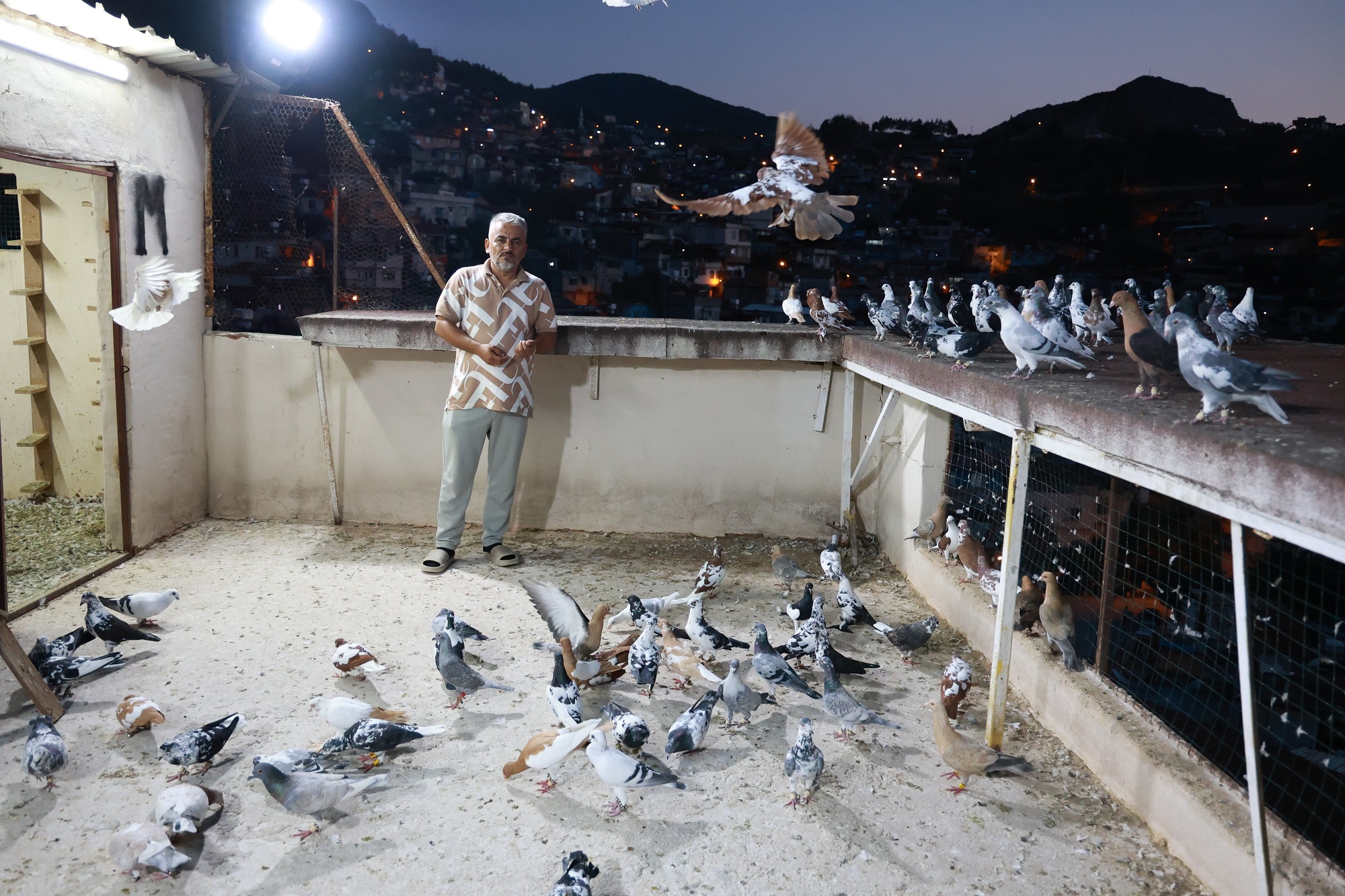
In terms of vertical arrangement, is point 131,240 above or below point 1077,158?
below

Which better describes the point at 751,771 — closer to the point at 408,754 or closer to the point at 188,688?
the point at 408,754

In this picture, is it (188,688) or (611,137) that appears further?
(611,137)

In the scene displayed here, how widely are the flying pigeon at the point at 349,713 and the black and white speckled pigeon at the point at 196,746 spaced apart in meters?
0.36

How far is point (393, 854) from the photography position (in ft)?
9.33

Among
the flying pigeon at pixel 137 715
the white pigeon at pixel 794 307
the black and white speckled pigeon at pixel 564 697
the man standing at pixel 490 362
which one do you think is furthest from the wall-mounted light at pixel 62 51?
the white pigeon at pixel 794 307

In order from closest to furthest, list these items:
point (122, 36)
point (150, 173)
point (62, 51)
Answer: point (62, 51), point (122, 36), point (150, 173)

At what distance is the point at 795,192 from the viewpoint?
20.0ft

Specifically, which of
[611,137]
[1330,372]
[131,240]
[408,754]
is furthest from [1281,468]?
[611,137]

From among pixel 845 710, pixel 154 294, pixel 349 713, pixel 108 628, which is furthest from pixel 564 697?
pixel 154 294

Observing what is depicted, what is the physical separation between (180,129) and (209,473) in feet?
8.50

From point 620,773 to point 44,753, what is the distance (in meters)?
2.11

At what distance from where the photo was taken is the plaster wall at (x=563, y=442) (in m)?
6.62

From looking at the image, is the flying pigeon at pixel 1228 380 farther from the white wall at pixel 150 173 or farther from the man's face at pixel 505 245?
the white wall at pixel 150 173

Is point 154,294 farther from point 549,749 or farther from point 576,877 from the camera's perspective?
point 576,877
